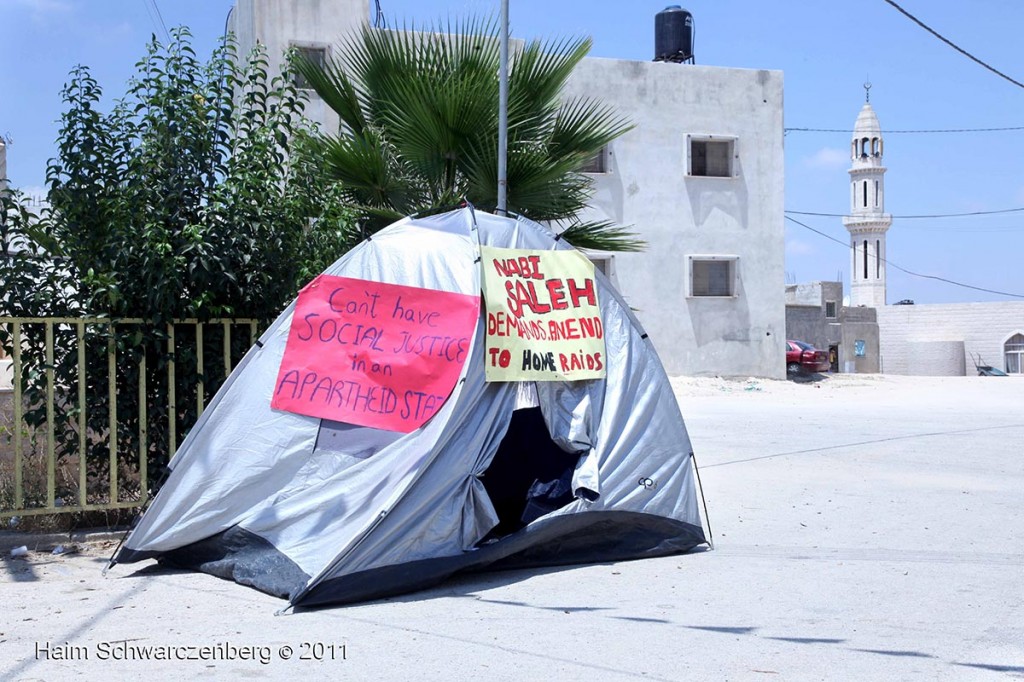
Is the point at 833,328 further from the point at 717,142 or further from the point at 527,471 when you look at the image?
the point at 527,471

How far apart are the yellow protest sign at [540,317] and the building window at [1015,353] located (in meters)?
43.4

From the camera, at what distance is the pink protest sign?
21.5 ft

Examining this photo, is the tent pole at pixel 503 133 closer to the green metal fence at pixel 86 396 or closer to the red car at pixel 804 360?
the green metal fence at pixel 86 396

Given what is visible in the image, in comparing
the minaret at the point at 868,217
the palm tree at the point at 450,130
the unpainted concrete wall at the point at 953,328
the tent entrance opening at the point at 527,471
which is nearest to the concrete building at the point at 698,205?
the palm tree at the point at 450,130

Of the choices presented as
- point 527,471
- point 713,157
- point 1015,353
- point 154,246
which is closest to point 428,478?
point 527,471

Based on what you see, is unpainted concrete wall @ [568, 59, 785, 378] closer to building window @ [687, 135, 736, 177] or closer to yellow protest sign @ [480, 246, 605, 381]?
building window @ [687, 135, 736, 177]

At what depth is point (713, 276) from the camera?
27141 millimetres

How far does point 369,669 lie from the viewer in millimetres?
4703

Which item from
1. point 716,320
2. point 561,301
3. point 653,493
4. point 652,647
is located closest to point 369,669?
point 652,647

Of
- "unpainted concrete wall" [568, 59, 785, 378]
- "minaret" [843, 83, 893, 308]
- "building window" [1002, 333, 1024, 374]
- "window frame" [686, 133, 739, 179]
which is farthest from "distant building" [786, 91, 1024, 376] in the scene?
"minaret" [843, 83, 893, 308]

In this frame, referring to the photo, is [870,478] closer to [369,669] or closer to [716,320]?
[369,669]

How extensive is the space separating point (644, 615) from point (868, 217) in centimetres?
7439

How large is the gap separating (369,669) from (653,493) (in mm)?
2966

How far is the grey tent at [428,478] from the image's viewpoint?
6.06 meters
